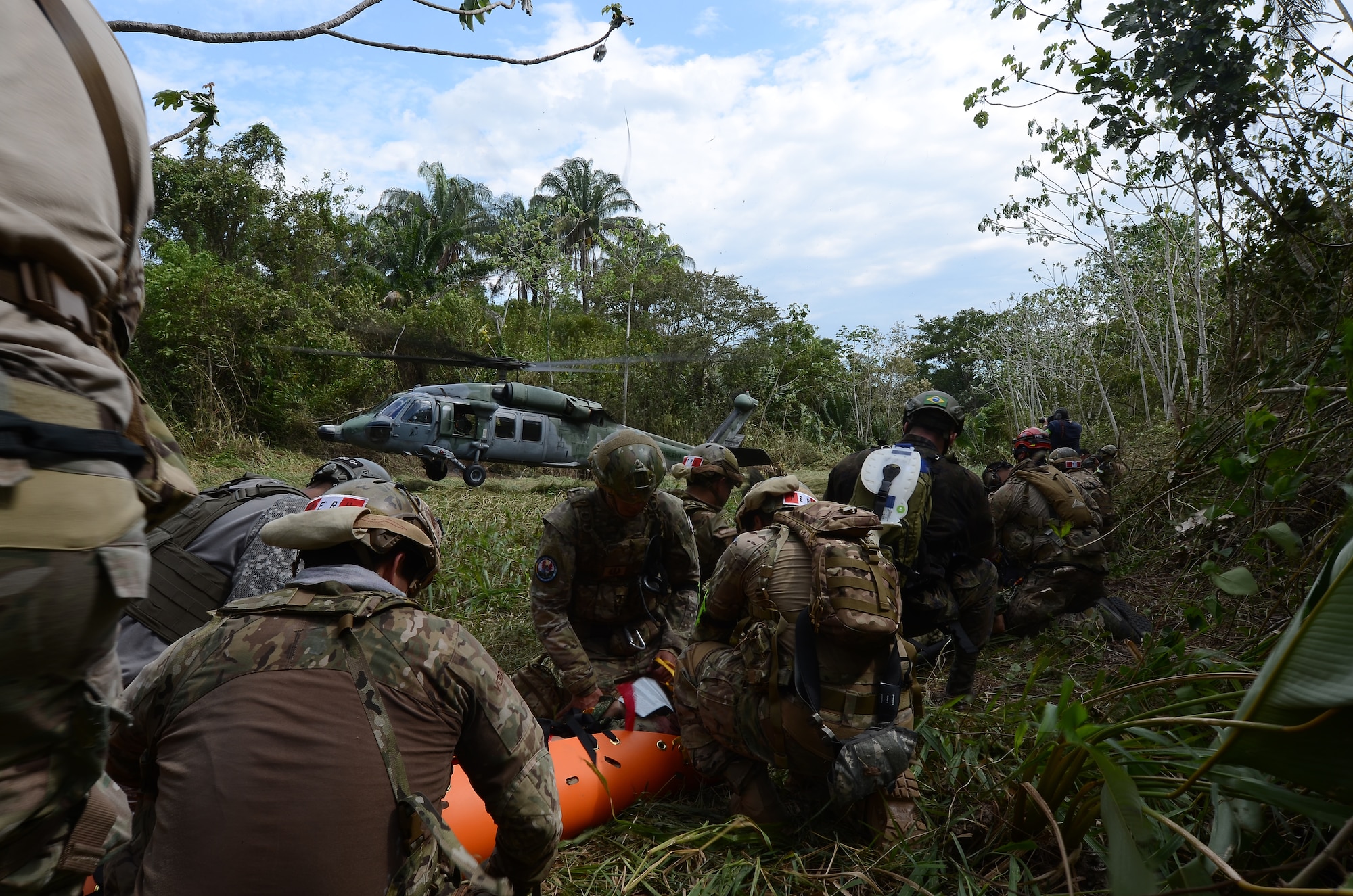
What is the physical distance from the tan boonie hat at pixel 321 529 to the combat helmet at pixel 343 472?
1437 mm

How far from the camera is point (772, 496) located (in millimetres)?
3527

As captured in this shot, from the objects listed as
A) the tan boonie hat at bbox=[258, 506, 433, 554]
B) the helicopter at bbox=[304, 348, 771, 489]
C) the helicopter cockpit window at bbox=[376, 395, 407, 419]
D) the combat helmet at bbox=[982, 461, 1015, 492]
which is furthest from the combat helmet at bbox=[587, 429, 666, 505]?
the helicopter cockpit window at bbox=[376, 395, 407, 419]

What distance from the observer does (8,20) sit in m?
0.94

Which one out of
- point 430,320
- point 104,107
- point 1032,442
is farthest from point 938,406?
point 430,320

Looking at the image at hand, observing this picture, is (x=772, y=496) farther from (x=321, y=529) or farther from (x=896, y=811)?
(x=321, y=529)

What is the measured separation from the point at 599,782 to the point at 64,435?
2482 mm

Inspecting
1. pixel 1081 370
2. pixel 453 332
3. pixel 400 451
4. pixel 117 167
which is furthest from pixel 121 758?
pixel 453 332

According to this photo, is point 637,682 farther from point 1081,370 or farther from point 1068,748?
point 1081,370

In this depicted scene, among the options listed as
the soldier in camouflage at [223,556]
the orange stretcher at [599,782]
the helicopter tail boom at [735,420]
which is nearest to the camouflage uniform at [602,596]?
the orange stretcher at [599,782]

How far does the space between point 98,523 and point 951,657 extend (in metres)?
4.90

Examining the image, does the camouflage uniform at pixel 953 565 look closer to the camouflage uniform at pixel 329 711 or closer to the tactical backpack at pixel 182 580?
the camouflage uniform at pixel 329 711

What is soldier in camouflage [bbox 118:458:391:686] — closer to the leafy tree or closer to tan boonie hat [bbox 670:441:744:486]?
tan boonie hat [bbox 670:441:744:486]

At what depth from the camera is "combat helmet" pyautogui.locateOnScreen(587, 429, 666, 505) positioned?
368 centimetres

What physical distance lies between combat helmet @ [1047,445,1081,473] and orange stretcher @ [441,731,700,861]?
472 centimetres
